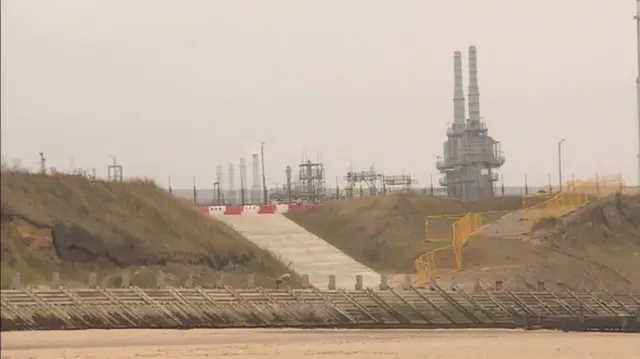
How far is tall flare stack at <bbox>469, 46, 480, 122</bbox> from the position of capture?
1867 cm

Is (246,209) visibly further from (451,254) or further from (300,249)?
(451,254)

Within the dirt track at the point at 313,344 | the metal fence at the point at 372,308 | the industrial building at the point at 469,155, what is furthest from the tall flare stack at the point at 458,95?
the dirt track at the point at 313,344

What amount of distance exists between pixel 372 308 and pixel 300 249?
6.22 meters

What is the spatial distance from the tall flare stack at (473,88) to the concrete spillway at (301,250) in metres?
5.78

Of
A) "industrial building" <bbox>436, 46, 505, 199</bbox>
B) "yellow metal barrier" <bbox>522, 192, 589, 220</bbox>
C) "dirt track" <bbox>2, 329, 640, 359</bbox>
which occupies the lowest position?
"dirt track" <bbox>2, 329, 640, 359</bbox>

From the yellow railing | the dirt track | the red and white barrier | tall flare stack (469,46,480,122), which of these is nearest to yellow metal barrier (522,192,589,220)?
Result: the yellow railing

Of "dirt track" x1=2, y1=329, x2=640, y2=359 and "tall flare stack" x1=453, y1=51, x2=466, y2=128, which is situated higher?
"tall flare stack" x1=453, y1=51, x2=466, y2=128

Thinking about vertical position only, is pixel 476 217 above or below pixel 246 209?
below

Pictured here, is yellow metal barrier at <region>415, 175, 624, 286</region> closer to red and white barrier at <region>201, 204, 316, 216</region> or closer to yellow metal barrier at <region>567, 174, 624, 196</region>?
yellow metal barrier at <region>567, 174, 624, 196</region>

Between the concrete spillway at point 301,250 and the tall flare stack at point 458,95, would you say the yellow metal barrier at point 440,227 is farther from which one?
the tall flare stack at point 458,95

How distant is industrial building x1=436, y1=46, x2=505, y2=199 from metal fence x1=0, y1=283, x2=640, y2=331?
6.05 m

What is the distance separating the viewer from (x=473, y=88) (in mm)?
24156

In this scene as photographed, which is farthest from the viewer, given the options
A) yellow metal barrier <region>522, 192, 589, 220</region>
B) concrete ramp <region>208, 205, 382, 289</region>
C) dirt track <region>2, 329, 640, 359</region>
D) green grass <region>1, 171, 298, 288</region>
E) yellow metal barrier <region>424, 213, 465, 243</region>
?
yellow metal barrier <region>522, 192, 589, 220</region>

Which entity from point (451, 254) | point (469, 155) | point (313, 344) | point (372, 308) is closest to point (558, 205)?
point (451, 254)
